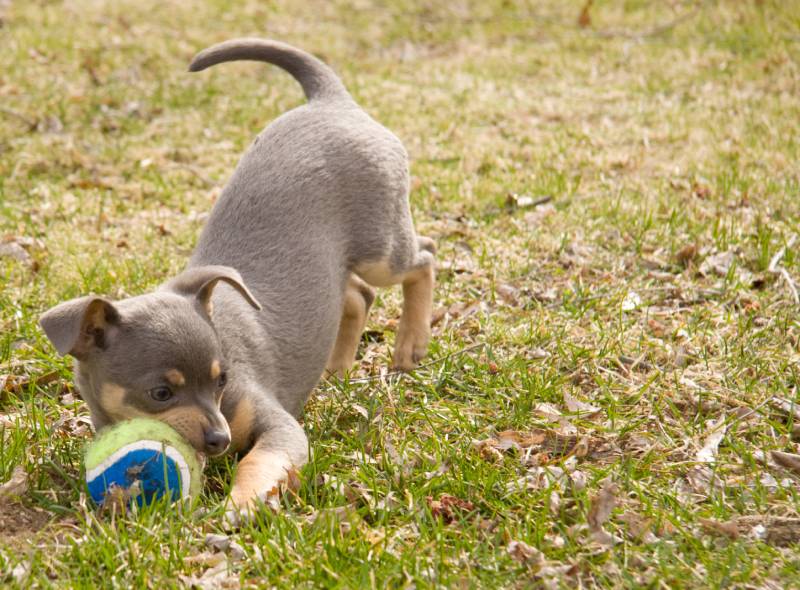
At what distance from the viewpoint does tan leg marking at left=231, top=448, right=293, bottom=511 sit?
3.39 meters

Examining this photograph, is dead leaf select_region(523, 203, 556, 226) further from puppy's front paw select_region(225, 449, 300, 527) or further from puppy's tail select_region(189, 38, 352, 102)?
puppy's front paw select_region(225, 449, 300, 527)

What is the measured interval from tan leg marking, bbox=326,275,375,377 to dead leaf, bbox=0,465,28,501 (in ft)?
5.37

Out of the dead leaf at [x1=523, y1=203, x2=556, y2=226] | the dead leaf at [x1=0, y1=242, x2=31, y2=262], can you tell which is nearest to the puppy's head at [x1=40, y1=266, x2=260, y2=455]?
the dead leaf at [x1=0, y1=242, x2=31, y2=262]

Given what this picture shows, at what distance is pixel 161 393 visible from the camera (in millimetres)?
3484

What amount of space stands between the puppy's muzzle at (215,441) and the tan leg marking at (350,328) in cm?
145

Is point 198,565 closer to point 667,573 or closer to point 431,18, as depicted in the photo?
point 667,573

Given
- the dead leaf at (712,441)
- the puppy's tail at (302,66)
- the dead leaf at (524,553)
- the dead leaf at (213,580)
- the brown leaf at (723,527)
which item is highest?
the puppy's tail at (302,66)

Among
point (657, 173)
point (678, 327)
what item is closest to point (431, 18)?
point (657, 173)

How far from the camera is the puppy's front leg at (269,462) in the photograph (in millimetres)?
3383

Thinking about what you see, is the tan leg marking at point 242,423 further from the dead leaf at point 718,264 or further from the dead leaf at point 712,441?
the dead leaf at point 718,264

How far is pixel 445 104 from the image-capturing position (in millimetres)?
9203

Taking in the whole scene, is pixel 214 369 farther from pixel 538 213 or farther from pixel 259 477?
pixel 538 213

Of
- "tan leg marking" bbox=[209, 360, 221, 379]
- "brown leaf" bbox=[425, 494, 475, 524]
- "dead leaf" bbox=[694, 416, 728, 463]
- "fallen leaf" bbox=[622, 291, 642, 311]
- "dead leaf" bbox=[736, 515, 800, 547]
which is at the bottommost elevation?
"fallen leaf" bbox=[622, 291, 642, 311]

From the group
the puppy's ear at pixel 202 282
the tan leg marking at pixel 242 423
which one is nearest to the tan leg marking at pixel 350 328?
the tan leg marking at pixel 242 423
